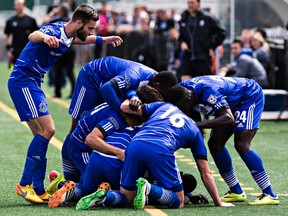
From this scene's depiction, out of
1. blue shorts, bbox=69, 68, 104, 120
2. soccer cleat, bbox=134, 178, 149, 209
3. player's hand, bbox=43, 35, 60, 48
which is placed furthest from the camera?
blue shorts, bbox=69, 68, 104, 120

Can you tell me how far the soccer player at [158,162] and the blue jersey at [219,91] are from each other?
262 mm

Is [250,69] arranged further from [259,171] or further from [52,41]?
[52,41]

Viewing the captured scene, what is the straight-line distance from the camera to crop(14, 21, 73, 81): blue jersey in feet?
29.9

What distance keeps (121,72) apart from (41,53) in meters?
1.14

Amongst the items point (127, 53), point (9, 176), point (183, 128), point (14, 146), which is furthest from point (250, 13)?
point (183, 128)

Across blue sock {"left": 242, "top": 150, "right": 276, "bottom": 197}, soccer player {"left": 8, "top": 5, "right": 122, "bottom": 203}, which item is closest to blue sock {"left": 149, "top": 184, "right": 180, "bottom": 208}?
blue sock {"left": 242, "top": 150, "right": 276, "bottom": 197}

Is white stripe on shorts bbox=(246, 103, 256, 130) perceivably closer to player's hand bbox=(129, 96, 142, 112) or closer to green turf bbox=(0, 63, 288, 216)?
green turf bbox=(0, 63, 288, 216)

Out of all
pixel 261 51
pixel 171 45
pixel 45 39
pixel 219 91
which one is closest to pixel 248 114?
pixel 219 91

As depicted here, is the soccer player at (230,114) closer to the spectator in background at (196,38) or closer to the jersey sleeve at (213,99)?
the jersey sleeve at (213,99)

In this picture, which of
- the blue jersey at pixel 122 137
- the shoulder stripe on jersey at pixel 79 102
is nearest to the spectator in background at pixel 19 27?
the shoulder stripe on jersey at pixel 79 102

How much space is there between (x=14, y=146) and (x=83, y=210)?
4756 millimetres

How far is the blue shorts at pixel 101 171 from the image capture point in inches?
346

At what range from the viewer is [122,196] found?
8617mm

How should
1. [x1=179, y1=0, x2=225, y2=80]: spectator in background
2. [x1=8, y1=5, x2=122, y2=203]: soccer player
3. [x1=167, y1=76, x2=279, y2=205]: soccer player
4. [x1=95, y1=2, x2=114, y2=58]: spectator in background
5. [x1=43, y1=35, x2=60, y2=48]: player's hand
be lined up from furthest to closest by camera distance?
[x1=95, y1=2, x2=114, y2=58]: spectator in background, [x1=179, y1=0, x2=225, y2=80]: spectator in background, [x1=8, y1=5, x2=122, y2=203]: soccer player, [x1=167, y1=76, x2=279, y2=205]: soccer player, [x1=43, y1=35, x2=60, y2=48]: player's hand
